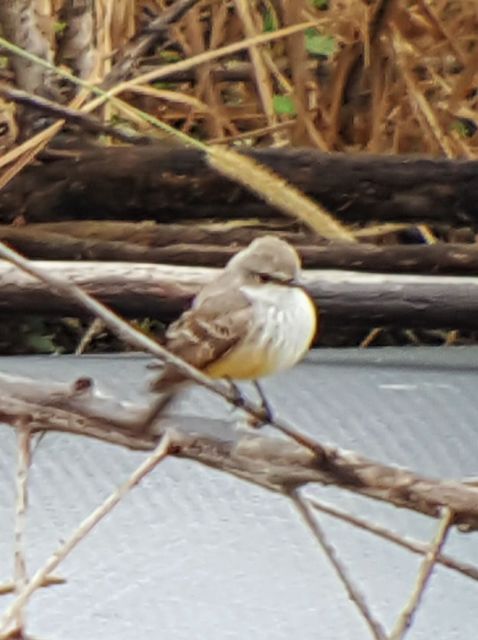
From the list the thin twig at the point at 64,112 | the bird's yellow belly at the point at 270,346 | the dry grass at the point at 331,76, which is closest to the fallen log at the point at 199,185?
the thin twig at the point at 64,112

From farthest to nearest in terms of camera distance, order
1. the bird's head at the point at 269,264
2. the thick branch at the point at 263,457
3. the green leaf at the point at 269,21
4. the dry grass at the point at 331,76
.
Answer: the green leaf at the point at 269,21 < the dry grass at the point at 331,76 < the bird's head at the point at 269,264 < the thick branch at the point at 263,457

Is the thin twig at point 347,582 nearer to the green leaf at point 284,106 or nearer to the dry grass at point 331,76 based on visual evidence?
the dry grass at point 331,76

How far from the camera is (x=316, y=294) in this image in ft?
5.97

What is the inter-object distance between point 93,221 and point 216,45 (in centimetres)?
75

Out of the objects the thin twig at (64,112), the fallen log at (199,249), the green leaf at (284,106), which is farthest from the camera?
the green leaf at (284,106)

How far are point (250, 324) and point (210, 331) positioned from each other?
0.12 ft

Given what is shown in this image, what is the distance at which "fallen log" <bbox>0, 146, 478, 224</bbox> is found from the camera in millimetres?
2170

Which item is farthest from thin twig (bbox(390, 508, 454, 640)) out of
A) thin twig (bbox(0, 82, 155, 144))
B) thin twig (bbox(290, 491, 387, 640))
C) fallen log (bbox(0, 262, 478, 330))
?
thin twig (bbox(0, 82, 155, 144))

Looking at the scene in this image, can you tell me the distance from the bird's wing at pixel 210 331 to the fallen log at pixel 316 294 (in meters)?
0.44

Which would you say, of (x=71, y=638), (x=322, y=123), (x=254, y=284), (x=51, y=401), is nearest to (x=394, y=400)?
(x=254, y=284)

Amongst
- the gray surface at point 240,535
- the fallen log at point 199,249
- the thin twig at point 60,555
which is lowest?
the thin twig at point 60,555

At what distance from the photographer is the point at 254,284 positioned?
132cm

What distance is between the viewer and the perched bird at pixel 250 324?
1.23m

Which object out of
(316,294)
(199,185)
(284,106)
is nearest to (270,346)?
(316,294)
